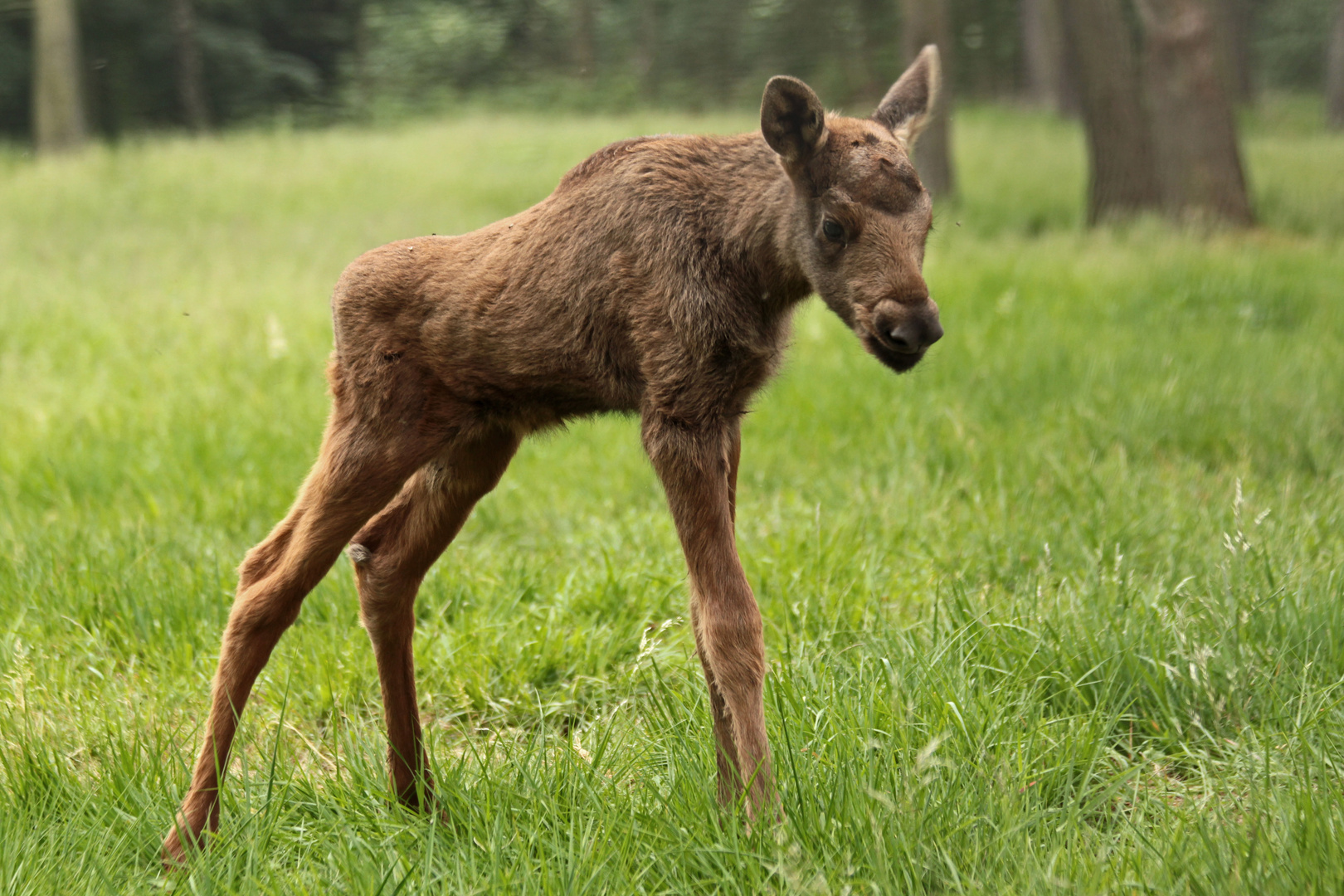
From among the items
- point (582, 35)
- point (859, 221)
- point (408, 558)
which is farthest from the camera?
point (582, 35)

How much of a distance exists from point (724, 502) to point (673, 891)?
851mm

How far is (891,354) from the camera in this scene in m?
2.36

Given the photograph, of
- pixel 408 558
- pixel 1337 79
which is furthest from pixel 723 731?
pixel 1337 79

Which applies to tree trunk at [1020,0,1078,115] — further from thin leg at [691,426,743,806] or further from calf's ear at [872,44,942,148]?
thin leg at [691,426,743,806]

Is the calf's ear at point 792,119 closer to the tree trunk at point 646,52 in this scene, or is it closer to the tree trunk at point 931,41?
the tree trunk at point 931,41

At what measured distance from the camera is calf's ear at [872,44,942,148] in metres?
2.79

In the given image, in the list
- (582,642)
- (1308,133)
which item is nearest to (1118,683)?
(582,642)

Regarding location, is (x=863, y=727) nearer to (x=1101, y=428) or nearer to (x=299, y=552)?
(x=299, y=552)

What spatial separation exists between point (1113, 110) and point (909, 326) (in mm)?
10702

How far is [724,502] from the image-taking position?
2.53m

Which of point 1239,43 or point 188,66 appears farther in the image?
point 1239,43

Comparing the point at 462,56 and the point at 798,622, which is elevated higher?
the point at 462,56

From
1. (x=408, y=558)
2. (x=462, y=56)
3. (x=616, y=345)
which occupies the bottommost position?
(x=462, y=56)

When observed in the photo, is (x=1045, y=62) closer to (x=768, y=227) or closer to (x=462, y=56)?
(x=462, y=56)
